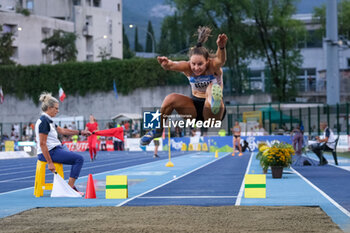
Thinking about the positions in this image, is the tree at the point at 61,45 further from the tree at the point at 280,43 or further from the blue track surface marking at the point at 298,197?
the blue track surface marking at the point at 298,197

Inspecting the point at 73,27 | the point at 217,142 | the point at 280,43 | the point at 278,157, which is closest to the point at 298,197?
the point at 278,157

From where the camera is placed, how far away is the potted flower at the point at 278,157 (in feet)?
65.3

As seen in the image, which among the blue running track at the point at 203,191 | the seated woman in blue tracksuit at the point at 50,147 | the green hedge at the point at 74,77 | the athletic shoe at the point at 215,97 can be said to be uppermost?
the green hedge at the point at 74,77

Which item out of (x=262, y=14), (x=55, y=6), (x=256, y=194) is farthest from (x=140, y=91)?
(x=256, y=194)

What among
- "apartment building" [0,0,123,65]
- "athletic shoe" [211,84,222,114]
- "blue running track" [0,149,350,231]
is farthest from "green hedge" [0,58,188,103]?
"athletic shoe" [211,84,222,114]

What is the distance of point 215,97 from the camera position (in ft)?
17.3

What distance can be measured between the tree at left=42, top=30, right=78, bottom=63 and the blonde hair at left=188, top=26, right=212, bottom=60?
7107 cm

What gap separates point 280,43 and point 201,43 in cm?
6234

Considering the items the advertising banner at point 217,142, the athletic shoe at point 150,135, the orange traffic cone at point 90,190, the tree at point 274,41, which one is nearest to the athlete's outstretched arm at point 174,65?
the athletic shoe at point 150,135

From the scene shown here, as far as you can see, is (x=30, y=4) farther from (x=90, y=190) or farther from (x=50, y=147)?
(x=50, y=147)

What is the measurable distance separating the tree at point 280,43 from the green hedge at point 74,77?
11.0 m

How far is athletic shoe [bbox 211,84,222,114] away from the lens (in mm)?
5282

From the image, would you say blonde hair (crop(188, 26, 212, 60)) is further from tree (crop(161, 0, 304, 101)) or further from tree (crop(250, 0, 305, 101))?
tree (crop(250, 0, 305, 101))

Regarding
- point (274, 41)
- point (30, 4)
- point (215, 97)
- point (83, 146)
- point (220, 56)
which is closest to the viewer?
point (215, 97)
